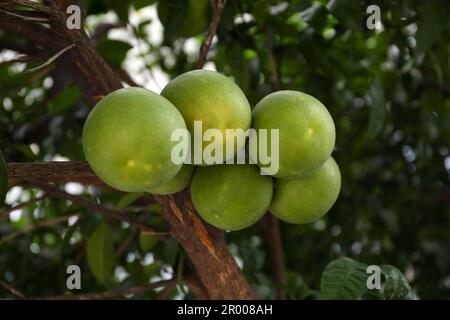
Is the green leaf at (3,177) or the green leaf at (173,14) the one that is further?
the green leaf at (173,14)

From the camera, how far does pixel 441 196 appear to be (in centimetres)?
289

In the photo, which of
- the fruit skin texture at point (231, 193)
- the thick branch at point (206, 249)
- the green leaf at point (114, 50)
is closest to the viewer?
the fruit skin texture at point (231, 193)

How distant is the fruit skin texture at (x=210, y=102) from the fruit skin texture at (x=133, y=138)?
8 cm

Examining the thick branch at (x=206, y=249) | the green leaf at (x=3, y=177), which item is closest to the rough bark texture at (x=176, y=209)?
the thick branch at (x=206, y=249)

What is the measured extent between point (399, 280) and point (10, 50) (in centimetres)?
166

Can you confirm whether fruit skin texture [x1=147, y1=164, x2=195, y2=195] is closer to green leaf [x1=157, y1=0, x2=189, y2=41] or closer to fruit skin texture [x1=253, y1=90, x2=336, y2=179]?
fruit skin texture [x1=253, y1=90, x2=336, y2=179]

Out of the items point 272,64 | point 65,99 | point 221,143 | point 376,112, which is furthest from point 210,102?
point 65,99

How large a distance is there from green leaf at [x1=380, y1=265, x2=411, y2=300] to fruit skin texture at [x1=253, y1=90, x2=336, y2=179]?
1.23 feet

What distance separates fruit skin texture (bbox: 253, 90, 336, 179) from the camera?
1.14 meters

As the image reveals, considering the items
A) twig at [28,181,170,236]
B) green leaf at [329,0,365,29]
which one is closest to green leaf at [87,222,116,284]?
twig at [28,181,170,236]

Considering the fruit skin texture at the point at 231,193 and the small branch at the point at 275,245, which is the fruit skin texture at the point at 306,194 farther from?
the small branch at the point at 275,245

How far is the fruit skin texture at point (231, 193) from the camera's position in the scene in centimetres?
120

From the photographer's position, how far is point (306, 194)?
1.25m
